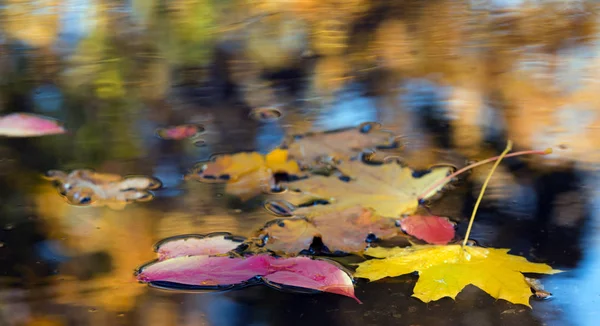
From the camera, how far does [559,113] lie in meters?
1.13

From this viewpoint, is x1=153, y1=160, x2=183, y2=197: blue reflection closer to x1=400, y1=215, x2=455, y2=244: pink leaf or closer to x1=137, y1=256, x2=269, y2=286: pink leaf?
x1=137, y1=256, x2=269, y2=286: pink leaf

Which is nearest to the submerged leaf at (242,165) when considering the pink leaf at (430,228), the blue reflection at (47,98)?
the pink leaf at (430,228)

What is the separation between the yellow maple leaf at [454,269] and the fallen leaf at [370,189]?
0.40ft

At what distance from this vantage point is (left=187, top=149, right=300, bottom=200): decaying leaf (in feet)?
2.90

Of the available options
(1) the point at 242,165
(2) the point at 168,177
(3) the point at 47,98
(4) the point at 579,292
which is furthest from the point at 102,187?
(4) the point at 579,292

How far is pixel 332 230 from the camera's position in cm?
73

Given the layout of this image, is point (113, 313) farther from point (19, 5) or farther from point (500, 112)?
point (19, 5)

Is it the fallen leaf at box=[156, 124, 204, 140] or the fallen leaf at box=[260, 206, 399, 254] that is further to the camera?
the fallen leaf at box=[156, 124, 204, 140]

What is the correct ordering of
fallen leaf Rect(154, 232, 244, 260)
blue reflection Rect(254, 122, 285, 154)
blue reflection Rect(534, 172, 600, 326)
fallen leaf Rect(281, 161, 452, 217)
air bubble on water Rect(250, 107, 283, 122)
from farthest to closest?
air bubble on water Rect(250, 107, 283, 122), blue reflection Rect(254, 122, 285, 154), fallen leaf Rect(281, 161, 452, 217), fallen leaf Rect(154, 232, 244, 260), blue reflection Rect(534, 172, 600, 326)

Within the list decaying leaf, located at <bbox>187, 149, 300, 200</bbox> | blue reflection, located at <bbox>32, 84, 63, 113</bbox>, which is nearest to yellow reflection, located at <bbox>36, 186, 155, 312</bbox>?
decaying leaf, located at <bbox>187, 149, 300, 200</bbox>

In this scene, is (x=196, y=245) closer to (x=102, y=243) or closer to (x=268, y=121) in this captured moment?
(x=102, y=243)

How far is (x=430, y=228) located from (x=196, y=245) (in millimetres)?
306

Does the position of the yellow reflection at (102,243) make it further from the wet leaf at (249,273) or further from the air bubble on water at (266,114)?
the air bubble on water at (266,114)

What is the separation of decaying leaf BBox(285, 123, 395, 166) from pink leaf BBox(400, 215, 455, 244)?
9.4 inches
